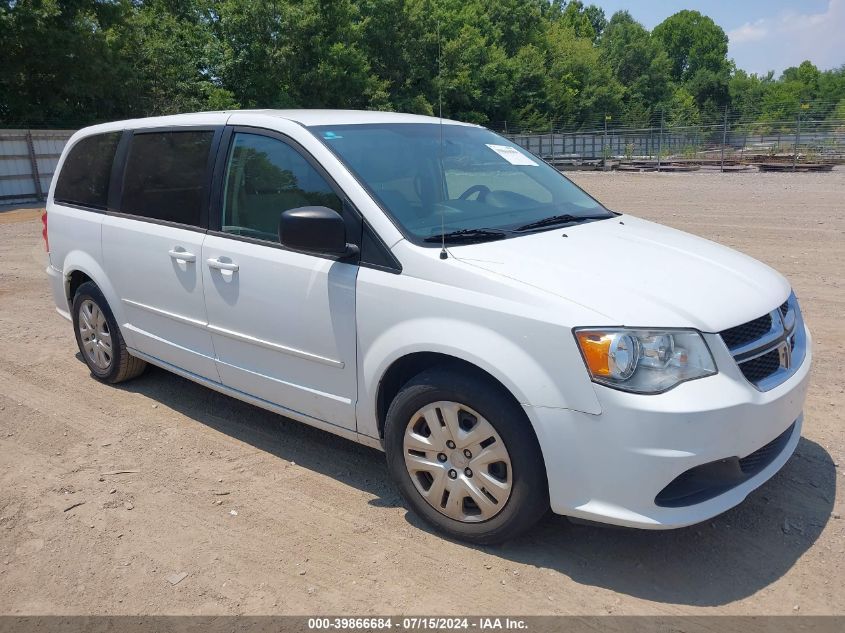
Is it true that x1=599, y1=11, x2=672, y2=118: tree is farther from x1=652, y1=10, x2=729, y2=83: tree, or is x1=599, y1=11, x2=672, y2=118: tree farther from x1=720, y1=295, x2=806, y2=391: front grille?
x1=720, y1=295, x2=806, y2=391: front grille

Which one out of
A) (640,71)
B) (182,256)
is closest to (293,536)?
(182,256)

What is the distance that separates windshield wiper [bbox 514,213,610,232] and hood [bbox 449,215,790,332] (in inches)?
3.6

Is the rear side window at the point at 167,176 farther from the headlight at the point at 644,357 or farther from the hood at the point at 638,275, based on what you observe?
the headlight at the point at 644,357

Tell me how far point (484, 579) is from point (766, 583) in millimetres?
1121

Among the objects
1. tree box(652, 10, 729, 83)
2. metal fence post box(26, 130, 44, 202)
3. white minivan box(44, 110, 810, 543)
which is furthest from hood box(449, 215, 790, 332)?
tree box(652, 10, 729, 83)

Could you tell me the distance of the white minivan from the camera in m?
2.89

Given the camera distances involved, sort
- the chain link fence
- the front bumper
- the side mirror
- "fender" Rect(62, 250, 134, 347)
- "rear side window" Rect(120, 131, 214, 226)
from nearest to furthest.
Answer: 1. the front bumper
2. the side mirror
3. "rear side window" Rect(120, 131, 214, 226)
4. "fender" Rect(62, 250, 134, 347)
5. the chain link fence

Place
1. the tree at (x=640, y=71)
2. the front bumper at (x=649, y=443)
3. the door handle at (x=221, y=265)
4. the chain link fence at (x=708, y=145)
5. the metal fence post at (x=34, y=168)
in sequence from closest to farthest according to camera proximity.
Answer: the front bumper at (x=649, y=443) → the door handle at (x=221, y=265) → the metal fence post at (x=34, y=168) → the chain link fence at (x=708, y=145) → the tree at (x=640, y=71)

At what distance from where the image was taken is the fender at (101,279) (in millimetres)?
5051

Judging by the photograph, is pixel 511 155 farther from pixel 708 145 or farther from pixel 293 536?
pixel 708 145

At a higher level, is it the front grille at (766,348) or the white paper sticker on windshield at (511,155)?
the white paper sticker on windshield at (511,155)

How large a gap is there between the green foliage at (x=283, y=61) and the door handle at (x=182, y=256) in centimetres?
958

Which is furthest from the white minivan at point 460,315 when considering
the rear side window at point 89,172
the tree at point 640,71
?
the tree at point 640,71

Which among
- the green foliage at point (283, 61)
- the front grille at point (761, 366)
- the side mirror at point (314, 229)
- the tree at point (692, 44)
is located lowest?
the front grille at point (761, 366)
